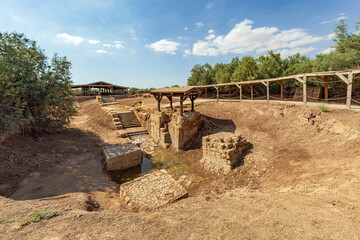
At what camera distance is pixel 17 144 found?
8359 mm

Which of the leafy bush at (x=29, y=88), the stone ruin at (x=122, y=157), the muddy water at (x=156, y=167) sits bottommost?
the muddy water at (x=156, y=167)

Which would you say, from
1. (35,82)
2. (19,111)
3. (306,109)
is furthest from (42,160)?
(306,109)

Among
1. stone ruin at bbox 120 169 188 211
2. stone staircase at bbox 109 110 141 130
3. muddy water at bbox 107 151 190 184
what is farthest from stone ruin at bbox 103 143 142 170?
stone staircase at bbox 109 110 141 130

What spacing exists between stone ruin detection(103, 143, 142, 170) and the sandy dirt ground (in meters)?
0.66

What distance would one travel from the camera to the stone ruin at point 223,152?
7.55 metres

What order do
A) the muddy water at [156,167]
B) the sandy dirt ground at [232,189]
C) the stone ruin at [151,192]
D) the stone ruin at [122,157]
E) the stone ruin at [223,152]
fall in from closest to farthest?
the sandy dirt ground at [232,189], the stone ruin at [151,192], the stone ruin at [223,152], the muddy water at [156,167], the stone ruin at [122,157]

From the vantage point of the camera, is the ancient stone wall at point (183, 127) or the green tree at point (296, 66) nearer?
the ancient stone wall at point (183, 127)

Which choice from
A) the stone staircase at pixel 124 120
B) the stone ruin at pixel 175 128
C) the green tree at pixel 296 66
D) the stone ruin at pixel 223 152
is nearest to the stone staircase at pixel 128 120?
the stone staircase at pixel 124 120

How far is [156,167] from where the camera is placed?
909 centimetres

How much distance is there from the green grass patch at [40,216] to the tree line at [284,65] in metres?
20.7

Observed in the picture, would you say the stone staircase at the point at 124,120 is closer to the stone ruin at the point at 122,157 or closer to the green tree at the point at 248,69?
the stone ruin at the point at 122,157

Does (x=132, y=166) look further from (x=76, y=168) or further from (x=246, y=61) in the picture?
(x=246, y=61)

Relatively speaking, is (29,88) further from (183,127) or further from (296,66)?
(296,66)

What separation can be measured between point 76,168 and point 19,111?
175 inches
